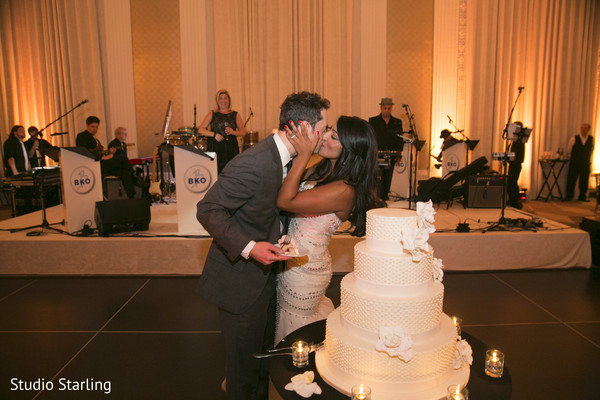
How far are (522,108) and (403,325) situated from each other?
10.5 m

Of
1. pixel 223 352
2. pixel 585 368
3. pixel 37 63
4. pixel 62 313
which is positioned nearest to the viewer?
pixel 585 368

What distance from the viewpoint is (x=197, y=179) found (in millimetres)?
5047

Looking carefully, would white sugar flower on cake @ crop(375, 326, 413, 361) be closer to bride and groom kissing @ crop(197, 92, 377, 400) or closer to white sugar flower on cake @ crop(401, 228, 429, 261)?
white sugar flower on cake @ crop(401, 228, 429, 261)

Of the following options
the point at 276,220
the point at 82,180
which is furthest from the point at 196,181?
the point at 276,220

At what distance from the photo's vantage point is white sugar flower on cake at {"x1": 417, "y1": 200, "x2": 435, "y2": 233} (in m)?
1.50

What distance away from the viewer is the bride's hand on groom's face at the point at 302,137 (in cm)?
199

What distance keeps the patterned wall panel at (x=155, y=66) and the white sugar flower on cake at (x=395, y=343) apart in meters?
9.83

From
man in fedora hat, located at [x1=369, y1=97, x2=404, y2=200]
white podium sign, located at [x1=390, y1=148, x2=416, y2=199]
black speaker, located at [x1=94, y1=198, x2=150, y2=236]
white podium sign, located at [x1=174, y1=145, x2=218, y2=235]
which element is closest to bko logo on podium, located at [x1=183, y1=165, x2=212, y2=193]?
white podium sign, located at [x1=174, y1=145, x2=218, y2=235]

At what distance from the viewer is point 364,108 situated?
33.6ft

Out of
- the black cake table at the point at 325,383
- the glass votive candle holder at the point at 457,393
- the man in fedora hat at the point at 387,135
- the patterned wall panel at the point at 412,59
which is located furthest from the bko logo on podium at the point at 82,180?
the patterned wall panel at the point at 412,59

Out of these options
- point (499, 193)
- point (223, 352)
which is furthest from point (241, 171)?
point (499, 193)

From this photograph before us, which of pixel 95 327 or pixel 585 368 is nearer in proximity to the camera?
pixel 585 368

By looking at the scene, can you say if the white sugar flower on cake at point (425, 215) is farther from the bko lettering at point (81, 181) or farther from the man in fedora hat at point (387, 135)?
the man in fedora hat at point (387, 135)

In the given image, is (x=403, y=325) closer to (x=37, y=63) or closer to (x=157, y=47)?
(x=157, y=47)
